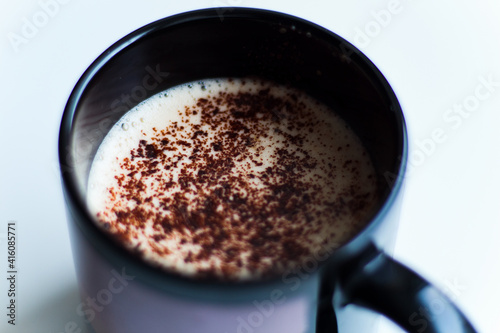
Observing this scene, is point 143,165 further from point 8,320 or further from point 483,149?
point 483,149

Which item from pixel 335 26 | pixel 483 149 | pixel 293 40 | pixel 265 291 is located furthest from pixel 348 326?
pixel 335 26

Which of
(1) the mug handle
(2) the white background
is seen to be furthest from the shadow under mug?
(2) the white background

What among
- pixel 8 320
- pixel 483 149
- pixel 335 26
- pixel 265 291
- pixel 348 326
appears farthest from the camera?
pixel 335 26

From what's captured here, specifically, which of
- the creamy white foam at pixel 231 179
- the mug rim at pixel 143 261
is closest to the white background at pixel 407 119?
the creamy white foam at pixel 231 179

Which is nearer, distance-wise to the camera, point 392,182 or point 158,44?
point 392,182

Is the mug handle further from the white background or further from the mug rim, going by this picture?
the white background

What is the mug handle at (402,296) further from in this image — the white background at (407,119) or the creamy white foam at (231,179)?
the white background at (407,119)
